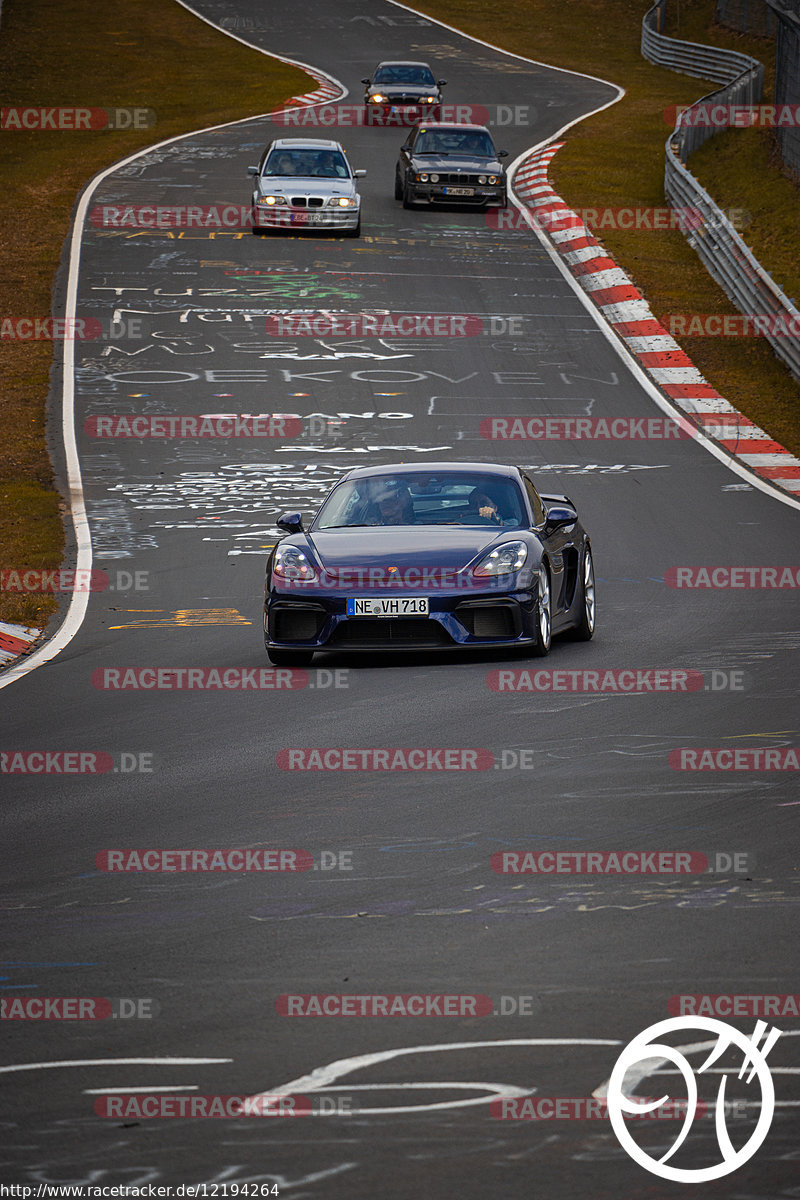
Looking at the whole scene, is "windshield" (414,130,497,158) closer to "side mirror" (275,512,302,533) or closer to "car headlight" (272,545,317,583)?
"side mirror" (275,512,302,533)

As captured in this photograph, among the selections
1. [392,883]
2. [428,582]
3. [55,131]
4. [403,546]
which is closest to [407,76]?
[55,131]

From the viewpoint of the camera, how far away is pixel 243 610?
14.2 metres

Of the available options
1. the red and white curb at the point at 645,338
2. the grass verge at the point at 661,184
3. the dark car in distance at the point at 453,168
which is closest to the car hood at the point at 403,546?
the red and white curb at the point at 645,338

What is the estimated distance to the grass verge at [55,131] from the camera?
779 inches

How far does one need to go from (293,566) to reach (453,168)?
25.9 m

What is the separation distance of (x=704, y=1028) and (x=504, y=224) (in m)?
32.8

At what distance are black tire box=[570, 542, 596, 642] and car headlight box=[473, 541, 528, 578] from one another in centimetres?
94

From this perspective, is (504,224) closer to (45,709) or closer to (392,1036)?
(45,709)

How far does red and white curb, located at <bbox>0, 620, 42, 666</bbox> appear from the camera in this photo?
12.4 m

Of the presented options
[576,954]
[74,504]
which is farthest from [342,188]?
[576,954]

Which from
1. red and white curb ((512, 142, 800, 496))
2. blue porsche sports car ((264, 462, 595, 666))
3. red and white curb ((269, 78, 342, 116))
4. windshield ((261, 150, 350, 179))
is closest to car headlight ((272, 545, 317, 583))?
blue porsche sports car ((264, 462, 595, 666))

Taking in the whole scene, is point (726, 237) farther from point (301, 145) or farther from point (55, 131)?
point (55, 131)

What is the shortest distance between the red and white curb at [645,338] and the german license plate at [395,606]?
9.62 m

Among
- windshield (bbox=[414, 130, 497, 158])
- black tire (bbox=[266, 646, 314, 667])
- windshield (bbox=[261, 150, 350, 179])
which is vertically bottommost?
black tire (bbox=[266, 646, 314, 667])
